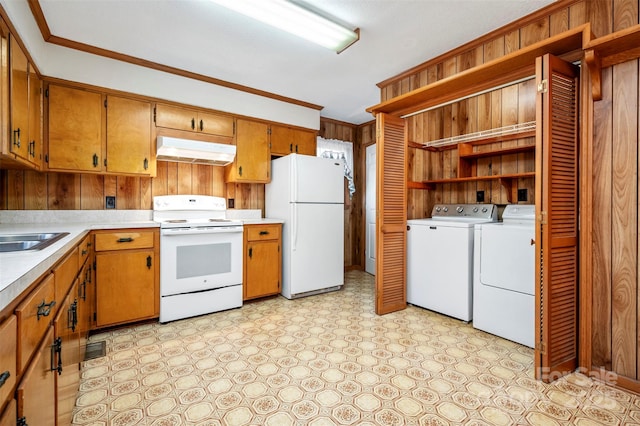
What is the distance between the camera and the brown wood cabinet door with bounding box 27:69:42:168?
2336 millimetres

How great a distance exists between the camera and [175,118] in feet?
10.8

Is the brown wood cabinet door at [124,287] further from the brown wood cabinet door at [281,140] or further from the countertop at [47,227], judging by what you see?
the brown wood cabinet door at [281,140]

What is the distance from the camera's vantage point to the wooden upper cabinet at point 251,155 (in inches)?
146

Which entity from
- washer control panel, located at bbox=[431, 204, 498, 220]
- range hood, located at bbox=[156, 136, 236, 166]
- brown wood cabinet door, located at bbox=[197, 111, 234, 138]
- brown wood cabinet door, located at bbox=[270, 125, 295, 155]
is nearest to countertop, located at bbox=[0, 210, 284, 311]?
range hood, located at bbox=[156, 136, 236, 166]

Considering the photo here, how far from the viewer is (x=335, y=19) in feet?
7.91

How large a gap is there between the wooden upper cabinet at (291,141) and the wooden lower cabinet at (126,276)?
183cm

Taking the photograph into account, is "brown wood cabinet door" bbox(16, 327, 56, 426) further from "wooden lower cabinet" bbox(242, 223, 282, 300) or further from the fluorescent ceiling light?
"wooden lower cabinet" bbox(242, 223, 282, 300)

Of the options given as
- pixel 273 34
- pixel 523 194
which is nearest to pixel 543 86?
pixel 523 194

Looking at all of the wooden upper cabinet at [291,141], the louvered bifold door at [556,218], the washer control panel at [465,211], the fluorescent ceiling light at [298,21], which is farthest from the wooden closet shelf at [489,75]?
the wooden upper cabinet at [291,141]

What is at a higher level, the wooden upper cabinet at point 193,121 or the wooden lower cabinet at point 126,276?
the wooden upper cabinet at point 193,121

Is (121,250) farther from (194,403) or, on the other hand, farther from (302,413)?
(302,413)

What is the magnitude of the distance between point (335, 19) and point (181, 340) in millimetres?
2842

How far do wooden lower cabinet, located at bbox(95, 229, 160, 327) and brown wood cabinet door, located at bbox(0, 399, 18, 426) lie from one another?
2187 millimetres

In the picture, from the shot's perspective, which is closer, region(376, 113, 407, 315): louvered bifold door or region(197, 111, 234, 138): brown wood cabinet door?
region(376, 113, 407, 315): louvered bifold door
